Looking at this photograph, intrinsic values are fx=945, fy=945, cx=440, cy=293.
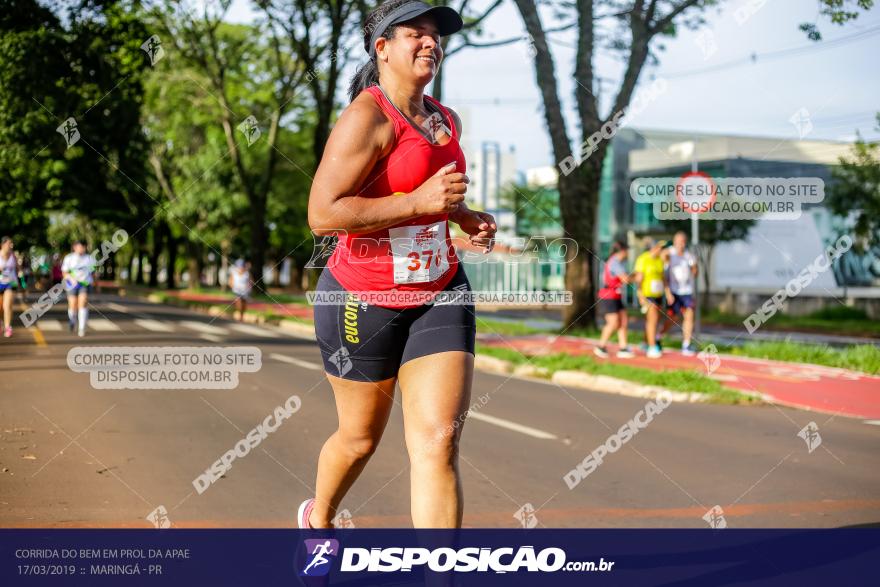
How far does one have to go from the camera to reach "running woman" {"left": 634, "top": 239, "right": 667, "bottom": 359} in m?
13.9

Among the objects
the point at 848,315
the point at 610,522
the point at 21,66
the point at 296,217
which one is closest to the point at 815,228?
the point at 848,315

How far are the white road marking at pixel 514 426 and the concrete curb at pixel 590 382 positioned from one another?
0.94 m

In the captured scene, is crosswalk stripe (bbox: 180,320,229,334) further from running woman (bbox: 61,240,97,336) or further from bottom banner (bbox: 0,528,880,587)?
bottom banner (bbox: 0,528,880,587)

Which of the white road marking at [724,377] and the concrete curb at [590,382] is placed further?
the white road marking at [724,377]

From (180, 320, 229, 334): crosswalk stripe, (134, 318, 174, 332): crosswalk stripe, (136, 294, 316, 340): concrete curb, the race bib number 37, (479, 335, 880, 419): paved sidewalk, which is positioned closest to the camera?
the race bib number 37

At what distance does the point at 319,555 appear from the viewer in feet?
10.7

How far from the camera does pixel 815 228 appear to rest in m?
41.9

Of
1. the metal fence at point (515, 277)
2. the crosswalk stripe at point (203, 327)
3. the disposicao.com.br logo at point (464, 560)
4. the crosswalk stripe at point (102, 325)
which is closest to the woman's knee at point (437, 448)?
the disposicao.com.br logo at point (464, 560)

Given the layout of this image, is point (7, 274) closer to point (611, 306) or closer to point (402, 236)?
point (611, 306)

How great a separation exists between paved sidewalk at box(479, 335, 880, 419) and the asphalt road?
1.93 ft

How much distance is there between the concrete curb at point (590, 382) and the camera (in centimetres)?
1003

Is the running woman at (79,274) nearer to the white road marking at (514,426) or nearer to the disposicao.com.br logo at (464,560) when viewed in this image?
the white road marking at (514,426)

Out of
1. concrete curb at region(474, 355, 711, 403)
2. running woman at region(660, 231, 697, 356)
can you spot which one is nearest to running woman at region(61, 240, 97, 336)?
concrete curb at region(474, 355, 711, 403)

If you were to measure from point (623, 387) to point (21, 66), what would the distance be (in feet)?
26.8
